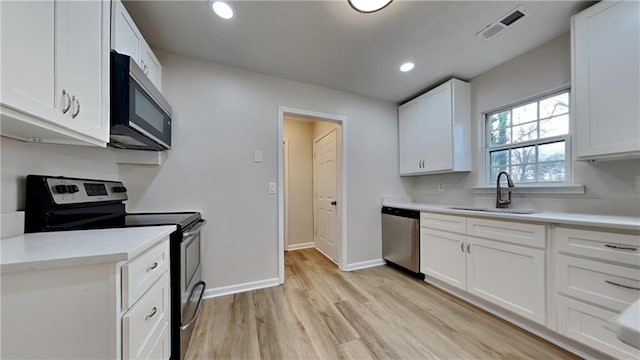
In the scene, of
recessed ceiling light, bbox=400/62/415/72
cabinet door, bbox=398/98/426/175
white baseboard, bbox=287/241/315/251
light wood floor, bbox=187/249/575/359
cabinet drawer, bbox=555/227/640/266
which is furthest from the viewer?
white baseboard, bbox=287/241/315/251

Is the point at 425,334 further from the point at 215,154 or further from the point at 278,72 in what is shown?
the point at 278,72

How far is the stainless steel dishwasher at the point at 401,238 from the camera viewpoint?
265cm

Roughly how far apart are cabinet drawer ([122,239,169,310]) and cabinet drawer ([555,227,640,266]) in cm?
242

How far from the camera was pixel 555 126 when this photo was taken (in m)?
2.05

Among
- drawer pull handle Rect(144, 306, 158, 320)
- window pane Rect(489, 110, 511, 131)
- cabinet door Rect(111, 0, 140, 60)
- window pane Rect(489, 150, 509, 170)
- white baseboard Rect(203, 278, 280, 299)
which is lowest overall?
white baseboard Rect(203, 278, 280, 299)

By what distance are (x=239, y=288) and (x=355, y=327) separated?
127cm

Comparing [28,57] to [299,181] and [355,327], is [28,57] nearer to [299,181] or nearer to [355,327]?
[355,327]

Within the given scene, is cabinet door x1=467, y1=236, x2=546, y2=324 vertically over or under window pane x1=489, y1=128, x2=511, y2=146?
under

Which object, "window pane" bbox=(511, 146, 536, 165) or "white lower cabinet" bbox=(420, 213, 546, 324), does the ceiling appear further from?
"white lower cabinet" bbox=(420, 213, 546, 324)

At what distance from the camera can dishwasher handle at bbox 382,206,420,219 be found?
2682 mm

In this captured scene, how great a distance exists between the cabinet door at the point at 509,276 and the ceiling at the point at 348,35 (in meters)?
1.78

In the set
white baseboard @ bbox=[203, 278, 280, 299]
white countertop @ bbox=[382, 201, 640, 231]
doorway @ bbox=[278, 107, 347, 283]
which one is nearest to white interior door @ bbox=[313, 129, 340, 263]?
doorway @ bbox=[278, 107, 347, 283]

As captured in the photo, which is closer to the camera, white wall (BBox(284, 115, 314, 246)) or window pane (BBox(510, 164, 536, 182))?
window pane (BBox(510, 164, 536, 182))

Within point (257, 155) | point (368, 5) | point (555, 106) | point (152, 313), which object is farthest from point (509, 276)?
point (257, 155)
